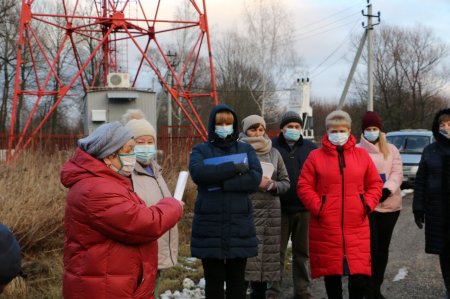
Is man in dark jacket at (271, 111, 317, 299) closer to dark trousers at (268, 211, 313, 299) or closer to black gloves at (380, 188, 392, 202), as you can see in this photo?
dark trousers at (268, 211, 313, 299)

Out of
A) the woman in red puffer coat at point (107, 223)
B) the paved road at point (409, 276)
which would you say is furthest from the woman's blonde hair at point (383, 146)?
the woman in red puffer coat at point (107, 223)

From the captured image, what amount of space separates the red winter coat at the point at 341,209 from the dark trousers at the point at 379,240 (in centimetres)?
70

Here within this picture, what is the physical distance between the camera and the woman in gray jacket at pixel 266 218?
5531 mm

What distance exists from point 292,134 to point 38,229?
319cm

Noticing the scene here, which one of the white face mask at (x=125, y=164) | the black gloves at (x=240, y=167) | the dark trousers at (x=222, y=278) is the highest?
the white face mask at (x=125, y=164)

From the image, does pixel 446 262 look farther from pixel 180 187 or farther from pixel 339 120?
pixel 180 187

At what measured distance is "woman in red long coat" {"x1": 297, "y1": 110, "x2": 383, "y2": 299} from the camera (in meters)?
4.96

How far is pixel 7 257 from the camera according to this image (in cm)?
203

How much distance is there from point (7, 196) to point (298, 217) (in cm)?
348

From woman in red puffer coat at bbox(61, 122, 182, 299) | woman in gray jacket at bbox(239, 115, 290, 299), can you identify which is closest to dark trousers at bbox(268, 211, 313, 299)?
woman in gray jacket at bbox(239, 115, 290, 299)

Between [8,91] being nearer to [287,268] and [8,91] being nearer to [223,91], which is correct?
[223,91]

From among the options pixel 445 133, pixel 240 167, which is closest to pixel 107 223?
pixel 240 167

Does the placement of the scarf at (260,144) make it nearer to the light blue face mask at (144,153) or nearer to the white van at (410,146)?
the light blue face mask at (144,153)

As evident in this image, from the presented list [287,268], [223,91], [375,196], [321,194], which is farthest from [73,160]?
[223,91]
